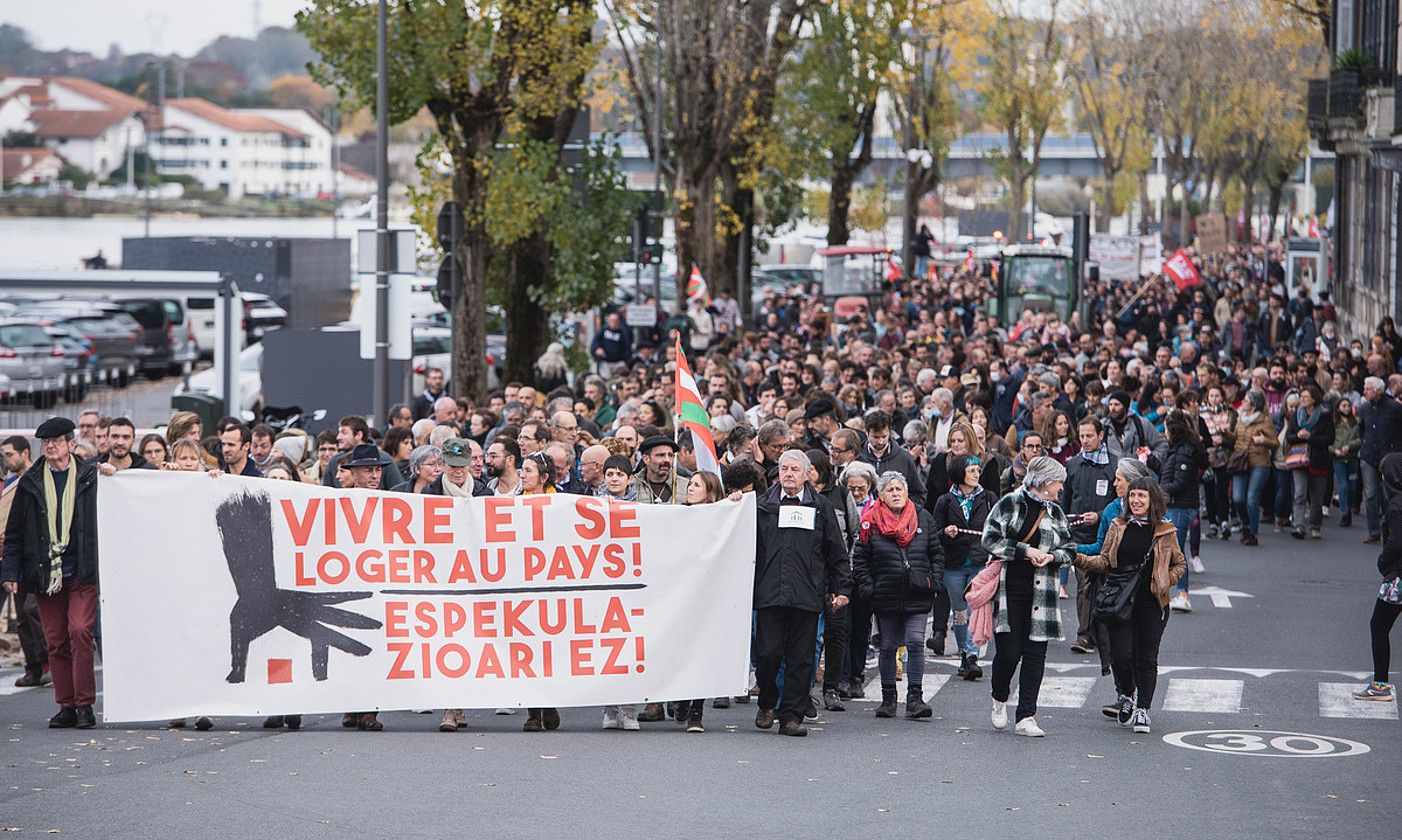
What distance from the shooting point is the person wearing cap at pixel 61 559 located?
11.3 metres

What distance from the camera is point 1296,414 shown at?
21.0m

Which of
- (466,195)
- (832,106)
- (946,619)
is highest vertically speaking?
(832,106)

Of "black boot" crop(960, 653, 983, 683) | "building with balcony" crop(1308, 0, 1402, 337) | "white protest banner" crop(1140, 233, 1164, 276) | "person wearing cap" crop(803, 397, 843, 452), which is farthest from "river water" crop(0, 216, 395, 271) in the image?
"black boot" crop(960, 653, 983, 683)

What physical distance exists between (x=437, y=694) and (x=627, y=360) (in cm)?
1848

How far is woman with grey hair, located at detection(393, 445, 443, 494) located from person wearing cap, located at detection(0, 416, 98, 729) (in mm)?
1838

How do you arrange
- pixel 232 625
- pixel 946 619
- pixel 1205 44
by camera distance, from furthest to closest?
pixel 1205 44 → pixel 946 619 → pixel 232 625

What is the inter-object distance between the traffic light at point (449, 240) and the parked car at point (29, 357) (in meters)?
13.9

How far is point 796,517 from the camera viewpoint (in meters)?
11.2

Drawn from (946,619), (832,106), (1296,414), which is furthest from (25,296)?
(946,619)

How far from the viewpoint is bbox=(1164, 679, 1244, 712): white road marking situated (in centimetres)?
1255

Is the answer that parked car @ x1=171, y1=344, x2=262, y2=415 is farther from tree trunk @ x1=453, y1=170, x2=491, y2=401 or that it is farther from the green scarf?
the green scarf

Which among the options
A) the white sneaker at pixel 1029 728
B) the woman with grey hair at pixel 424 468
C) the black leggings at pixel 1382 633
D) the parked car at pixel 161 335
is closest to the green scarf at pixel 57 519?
the woman with grey hair at pixel 424 468

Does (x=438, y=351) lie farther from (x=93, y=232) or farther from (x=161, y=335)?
(x=93, y=232)

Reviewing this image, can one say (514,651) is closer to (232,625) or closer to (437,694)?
(437,694)
